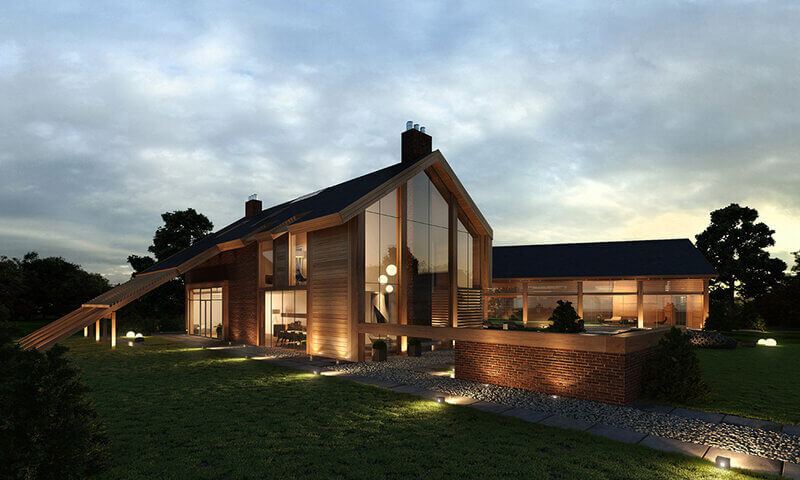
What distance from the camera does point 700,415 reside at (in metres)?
8.49

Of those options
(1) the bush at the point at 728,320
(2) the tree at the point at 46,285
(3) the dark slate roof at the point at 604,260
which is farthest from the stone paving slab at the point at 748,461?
(2) the tree at the point at 46,285

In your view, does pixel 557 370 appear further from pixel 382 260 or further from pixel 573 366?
pixel 382 260

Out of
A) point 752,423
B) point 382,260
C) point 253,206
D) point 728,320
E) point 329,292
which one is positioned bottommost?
point 728,320

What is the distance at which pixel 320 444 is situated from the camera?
6.70m

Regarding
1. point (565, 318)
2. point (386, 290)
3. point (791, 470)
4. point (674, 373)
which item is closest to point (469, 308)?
point (565, 318)

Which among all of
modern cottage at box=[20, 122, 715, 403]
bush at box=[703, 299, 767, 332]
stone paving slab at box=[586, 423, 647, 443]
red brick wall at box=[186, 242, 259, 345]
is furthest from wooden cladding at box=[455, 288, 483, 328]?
bush at box=[703, 299, 767, 332]

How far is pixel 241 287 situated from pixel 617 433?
1956 centimetres

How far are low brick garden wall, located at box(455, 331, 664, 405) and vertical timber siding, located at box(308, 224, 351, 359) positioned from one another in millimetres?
5623

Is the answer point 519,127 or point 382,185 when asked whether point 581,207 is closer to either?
point 519,127

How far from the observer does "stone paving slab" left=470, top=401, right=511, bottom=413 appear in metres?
8.87

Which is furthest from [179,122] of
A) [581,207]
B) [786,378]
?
[581,207]

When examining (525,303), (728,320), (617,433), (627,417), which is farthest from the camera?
(525,303)

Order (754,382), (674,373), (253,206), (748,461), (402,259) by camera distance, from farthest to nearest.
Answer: (253,206), (402,259), (754,382), (674,373), (748,461)

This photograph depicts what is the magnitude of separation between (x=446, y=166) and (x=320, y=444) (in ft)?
45.1
